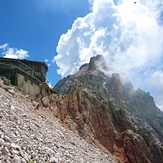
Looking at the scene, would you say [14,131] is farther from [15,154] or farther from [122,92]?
[122,92]

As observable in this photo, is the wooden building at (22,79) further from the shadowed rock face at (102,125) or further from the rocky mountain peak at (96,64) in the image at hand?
the rocky mountain peak at (96,64)

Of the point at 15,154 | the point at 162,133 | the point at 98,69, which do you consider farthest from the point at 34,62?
the point at 98,69

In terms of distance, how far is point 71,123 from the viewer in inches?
1588

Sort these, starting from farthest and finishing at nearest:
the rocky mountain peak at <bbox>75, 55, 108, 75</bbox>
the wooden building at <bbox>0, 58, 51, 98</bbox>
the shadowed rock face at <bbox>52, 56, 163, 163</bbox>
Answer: the rocky mountain peak at <bbox>75, 55, 108, 75</bbox> → the shadowed rock face at <bbox>52, 56, 163, 163</bbox> → the wooden building at <bbox>0, 58, 51, 98</bbox>

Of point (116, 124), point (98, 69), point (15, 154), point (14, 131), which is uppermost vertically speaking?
point (98, 69)

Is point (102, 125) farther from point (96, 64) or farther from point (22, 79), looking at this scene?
point (96, 64)

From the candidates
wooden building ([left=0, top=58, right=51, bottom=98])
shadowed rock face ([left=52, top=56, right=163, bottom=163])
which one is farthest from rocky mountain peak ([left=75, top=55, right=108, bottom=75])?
wooden building ([left=0, top=58, right=51, bottom=98])

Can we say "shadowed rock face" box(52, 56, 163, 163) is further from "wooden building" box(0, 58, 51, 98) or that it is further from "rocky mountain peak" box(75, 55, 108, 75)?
"rocky mountain peak" box(75, 55, 108, 75)

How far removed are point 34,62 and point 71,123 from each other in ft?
47.0

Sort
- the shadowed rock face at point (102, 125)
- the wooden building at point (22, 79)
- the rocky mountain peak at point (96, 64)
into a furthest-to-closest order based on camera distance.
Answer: the rocky mountain peak at point (96, 64) < the shadowed rock face at point (102, 125) < the wooden building at point (22, 79)

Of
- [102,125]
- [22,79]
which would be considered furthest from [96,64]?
[22,79]

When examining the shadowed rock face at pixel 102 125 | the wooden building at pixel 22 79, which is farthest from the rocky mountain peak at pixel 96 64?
the wooden building at pixel 22 79

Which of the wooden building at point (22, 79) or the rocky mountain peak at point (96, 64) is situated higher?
the rocky mountain peak at point (96, 64)

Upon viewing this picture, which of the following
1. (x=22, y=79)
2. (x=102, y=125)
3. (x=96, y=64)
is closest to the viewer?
(x=22, y=79)
